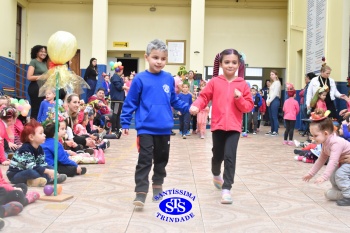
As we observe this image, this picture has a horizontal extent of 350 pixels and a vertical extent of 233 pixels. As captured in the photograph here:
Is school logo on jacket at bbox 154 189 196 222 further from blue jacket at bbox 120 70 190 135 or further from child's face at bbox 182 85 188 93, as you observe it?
child's face at bbox 182 85 188 93

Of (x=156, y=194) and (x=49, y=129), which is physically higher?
(x=49, y=129)

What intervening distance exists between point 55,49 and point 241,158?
14.9 feet

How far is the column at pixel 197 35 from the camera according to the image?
751 inches

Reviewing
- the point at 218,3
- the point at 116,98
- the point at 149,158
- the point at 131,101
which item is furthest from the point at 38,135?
the point at 218,3

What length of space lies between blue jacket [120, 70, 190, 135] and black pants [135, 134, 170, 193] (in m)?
0.07

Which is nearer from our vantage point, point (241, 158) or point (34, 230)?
point (34, 230)

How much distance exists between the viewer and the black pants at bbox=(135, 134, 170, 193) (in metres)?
4.34

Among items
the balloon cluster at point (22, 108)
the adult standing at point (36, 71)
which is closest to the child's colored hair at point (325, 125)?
the adult standing at point (36, 71)

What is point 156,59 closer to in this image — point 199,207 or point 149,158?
point 149,158

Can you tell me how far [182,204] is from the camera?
4262 millimetres

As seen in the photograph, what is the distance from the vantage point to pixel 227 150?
481 cm

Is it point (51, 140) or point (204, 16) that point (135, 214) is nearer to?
point (51, 140)

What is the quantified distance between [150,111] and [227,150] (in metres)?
0.95

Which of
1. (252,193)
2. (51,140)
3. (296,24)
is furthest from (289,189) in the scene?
(296,24)
